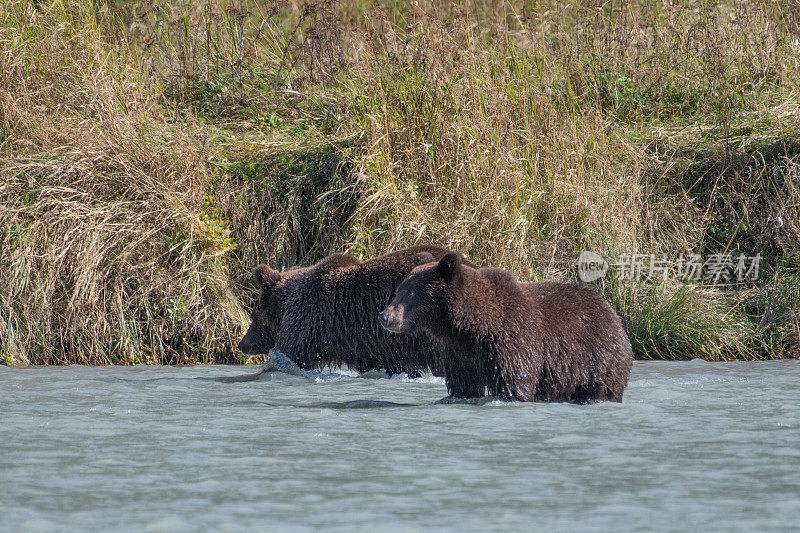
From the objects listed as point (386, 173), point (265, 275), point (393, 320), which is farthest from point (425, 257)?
point (386, 173)

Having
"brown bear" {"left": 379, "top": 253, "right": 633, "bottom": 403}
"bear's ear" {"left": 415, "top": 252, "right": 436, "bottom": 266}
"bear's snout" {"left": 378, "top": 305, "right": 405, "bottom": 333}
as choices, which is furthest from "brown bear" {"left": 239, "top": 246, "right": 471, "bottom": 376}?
"bear's snout" {"left": 378, "top": 305, "right": 405, "bottom": 333}

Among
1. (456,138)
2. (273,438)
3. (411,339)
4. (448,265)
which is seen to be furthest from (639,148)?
(273,438)

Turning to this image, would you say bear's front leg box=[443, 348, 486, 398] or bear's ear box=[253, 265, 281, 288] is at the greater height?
bear's ear box=[253, 265, 281, 288]

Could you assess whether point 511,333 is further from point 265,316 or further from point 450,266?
point 265,316

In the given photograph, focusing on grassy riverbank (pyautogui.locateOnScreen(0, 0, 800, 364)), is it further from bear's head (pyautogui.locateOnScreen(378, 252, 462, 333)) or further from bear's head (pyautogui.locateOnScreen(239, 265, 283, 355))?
bear's head (pyautogui.locateOnScreen(378, 252, 462, 333))

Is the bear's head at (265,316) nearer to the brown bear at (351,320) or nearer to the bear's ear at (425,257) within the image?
the brown bear at (351,320)

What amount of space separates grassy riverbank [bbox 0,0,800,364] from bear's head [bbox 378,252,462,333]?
2.77 meters

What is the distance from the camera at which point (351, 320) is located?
26.6ft

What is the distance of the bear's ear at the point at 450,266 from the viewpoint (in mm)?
6453

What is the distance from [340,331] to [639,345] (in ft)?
9.79

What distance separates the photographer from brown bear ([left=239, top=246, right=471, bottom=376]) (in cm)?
792

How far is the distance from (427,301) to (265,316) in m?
2.64

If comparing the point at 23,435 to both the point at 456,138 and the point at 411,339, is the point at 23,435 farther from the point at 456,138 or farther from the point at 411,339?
the point at 456,138

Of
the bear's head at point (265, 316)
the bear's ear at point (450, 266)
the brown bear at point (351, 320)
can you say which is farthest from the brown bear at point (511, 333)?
the bear's head at point (265, 316)
